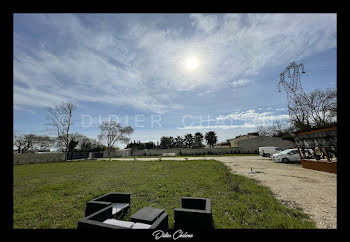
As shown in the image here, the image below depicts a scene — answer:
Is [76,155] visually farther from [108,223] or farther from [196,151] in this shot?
[108,223]

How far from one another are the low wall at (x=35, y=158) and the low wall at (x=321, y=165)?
114 ft

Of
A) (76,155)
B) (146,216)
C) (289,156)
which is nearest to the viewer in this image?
(146,216)

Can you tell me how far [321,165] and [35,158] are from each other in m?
35.8

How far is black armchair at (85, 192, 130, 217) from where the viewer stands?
332 cm

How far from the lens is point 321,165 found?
9656 mm

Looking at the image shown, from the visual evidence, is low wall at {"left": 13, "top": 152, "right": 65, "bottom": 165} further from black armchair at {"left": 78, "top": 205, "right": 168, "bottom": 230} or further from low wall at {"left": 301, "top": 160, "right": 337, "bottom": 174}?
low wall at {"left": 301, "top": 160, "right": 337, "bottom": 174}

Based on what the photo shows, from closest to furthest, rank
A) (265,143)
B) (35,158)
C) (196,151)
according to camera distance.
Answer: (35,158) < (265,143) < (196,151)

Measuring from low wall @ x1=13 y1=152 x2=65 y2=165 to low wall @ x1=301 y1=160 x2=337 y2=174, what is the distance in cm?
3469

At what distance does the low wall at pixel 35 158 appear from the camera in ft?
73.7

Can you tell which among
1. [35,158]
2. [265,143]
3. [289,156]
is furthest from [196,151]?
[35,158]

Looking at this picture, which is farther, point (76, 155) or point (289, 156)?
point (76, 155)

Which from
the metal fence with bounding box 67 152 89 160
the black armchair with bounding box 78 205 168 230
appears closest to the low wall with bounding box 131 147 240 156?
the metal fence with bounding box 67 152 89 160
